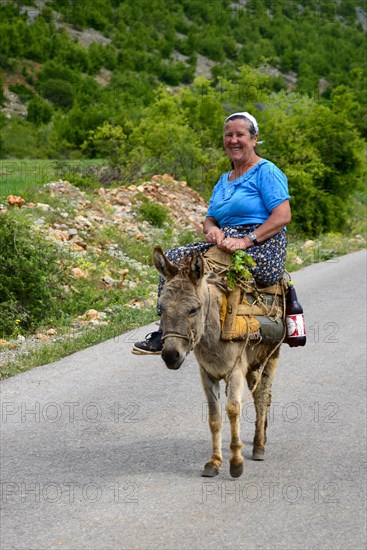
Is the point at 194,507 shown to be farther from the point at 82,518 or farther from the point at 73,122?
the point at 73,122

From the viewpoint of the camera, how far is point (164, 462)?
23.5 feet

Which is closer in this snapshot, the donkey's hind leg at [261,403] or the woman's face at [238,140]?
the woman's face at [238,140]

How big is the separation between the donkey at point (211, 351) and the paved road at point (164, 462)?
29 centimetres

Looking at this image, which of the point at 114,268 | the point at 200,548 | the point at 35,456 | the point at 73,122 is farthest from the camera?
the point at 73,122

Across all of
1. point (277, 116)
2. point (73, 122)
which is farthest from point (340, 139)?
point (73, 122)

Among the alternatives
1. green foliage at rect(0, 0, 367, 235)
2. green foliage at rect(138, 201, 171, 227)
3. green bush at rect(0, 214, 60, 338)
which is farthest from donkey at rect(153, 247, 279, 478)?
green foliage at rect(0, 0, 367, 235)

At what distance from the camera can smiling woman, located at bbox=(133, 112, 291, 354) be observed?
21.7 feet

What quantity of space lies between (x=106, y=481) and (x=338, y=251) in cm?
1403

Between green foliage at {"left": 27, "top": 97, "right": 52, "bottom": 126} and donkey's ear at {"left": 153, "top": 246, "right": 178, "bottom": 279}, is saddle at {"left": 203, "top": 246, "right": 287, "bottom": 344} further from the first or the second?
green foliage at {"left": 27, "top": 97, "right": 52, "bottom": 126}

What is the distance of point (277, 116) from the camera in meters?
22.8

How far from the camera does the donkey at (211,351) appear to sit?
5.79 m

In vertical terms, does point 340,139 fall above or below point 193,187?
above

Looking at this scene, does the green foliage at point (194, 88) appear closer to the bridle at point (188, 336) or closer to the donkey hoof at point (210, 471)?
the donkey hoof at point (210, 471)

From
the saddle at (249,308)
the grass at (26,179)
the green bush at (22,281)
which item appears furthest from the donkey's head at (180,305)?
the grass at (26,179)
